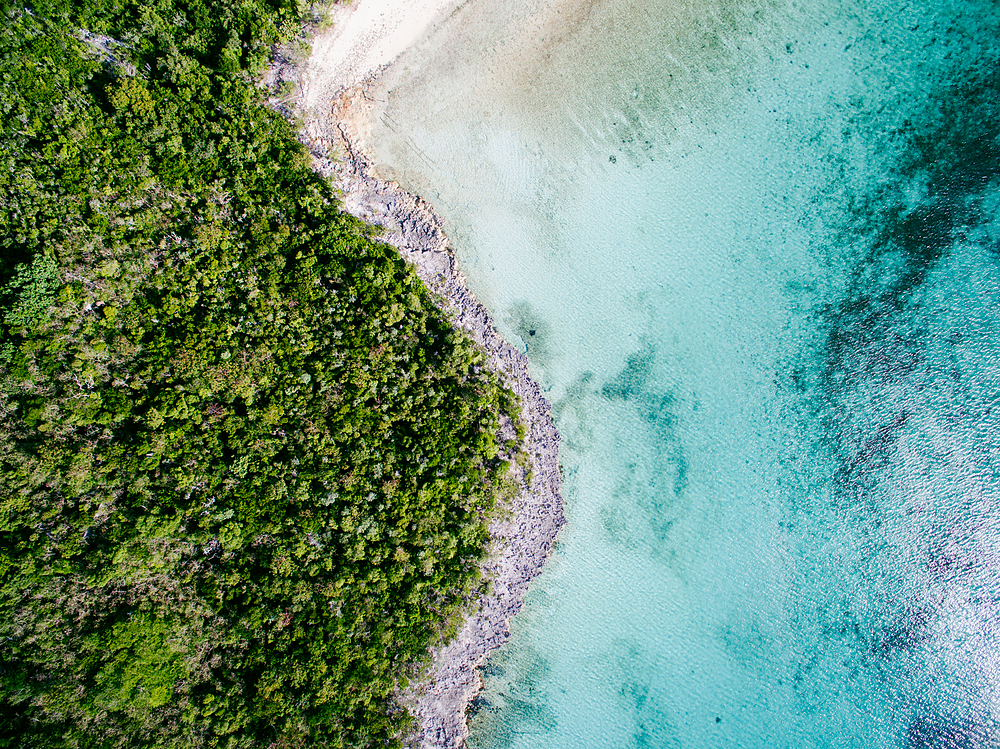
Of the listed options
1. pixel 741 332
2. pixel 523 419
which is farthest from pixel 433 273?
pixel 741 332

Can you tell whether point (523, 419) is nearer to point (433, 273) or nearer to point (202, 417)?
point (433, 273)

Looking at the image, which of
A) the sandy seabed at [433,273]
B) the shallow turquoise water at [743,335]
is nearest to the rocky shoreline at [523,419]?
the sandy seabed at [433,273]

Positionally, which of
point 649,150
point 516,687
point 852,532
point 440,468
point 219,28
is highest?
point 219,28

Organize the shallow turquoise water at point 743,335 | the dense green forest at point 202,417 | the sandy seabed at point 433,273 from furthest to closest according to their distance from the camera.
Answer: the shallow turquoise water at point 743,335 < the sandy seabed at point 433,273 < the dense green forest at point 202,417

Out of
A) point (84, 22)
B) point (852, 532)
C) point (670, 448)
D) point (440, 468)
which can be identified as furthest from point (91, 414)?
point (852, 532)

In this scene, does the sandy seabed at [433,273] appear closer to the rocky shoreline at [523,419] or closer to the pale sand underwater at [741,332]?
the rocky shoreline at [523,419]

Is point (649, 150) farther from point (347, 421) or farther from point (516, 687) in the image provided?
point (516, 687)
